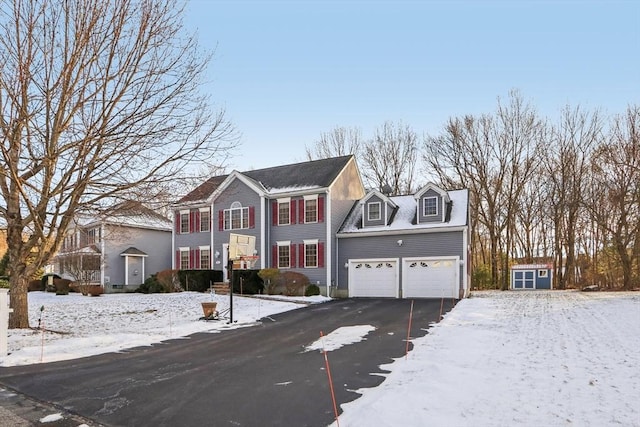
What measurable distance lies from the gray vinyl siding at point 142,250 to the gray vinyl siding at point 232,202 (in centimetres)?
642

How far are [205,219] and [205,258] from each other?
2390 millimetres

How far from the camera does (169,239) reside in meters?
34.8

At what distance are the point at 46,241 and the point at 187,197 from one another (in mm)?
3791

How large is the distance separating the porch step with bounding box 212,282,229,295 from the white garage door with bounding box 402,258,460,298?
9456 mm

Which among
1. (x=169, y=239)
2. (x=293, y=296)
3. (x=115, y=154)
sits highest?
(x=115, y=154)

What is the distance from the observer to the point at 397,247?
2294 cm

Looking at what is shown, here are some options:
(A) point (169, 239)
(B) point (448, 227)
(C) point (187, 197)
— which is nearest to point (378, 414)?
(C) point (187, 197)

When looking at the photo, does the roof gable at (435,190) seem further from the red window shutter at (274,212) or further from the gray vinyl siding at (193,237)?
→ the gray vinyl siding at (193,237)

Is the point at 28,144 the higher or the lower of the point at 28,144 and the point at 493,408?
the higher

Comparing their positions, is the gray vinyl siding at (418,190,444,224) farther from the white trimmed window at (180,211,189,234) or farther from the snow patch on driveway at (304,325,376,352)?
the white trimmed window at (180,211,189,234)

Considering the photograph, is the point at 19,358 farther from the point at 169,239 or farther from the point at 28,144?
the point at 169,239

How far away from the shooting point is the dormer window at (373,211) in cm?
2449

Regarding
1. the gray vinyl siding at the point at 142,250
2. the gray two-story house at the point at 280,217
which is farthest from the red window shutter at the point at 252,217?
the gray vinyl siding at the point at 142,250

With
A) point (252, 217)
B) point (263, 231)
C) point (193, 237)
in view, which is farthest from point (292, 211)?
point (193, 237)
